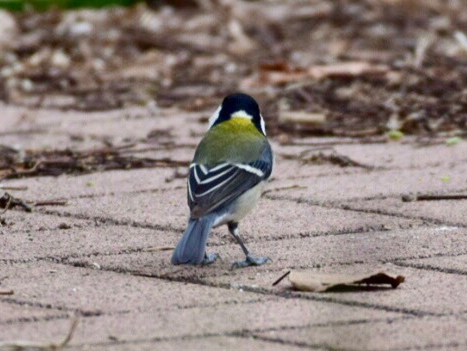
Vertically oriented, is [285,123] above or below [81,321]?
below

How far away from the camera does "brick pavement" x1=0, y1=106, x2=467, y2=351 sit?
363 cm

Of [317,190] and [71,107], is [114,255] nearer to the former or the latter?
[317,190]

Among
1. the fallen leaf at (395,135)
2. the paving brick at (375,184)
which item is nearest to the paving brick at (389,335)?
the paving brick at (375,184)

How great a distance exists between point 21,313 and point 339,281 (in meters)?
1.01

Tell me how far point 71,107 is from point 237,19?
289 cm

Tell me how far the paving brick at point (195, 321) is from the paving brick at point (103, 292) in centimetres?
8

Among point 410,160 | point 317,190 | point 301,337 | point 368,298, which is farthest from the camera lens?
point 410,160

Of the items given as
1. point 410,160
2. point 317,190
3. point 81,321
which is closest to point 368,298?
point 81,321

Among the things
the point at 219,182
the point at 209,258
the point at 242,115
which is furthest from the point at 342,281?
the point at 242,115

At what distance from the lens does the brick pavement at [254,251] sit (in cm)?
363

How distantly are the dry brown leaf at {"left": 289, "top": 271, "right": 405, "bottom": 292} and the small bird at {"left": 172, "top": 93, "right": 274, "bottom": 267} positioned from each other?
0.39m

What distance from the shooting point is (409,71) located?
8398mm

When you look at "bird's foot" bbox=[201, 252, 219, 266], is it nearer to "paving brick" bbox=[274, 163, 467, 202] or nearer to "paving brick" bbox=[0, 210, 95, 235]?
"paving brick" bbox=[0, 210, 95, 235]

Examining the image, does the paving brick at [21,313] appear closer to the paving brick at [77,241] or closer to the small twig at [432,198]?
the paving brick at [77,241]
